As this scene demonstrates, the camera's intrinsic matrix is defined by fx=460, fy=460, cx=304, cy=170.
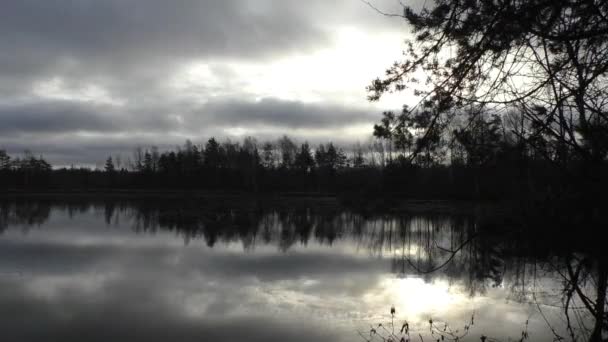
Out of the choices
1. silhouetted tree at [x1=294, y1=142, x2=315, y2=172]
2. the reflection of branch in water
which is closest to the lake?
the reflection of branch in water

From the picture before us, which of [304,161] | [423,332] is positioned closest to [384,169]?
[423,332]

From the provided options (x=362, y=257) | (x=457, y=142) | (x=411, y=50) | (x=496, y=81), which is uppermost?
(x=411, y=50)

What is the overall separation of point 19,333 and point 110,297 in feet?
8.43

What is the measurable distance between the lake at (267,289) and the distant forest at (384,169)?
942mm

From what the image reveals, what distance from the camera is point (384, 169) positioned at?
446 cm

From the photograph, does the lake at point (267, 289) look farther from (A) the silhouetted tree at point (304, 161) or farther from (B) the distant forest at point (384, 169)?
(A) the silhouetted tree at point (304, 161)

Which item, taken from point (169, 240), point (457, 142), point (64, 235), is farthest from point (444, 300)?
point (64, 235)

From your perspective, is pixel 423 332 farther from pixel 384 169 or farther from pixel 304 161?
pixel 304 161

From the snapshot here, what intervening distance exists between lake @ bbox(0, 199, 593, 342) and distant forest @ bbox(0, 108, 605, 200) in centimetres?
94

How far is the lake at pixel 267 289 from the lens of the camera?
26.0 feet

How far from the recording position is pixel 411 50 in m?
4.34

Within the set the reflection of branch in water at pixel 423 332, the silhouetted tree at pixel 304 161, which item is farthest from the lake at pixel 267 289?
the silhouetted tree at pixel 304 161

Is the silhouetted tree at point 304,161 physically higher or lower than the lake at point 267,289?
higher

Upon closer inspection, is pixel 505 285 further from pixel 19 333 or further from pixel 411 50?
pixel 19 333
